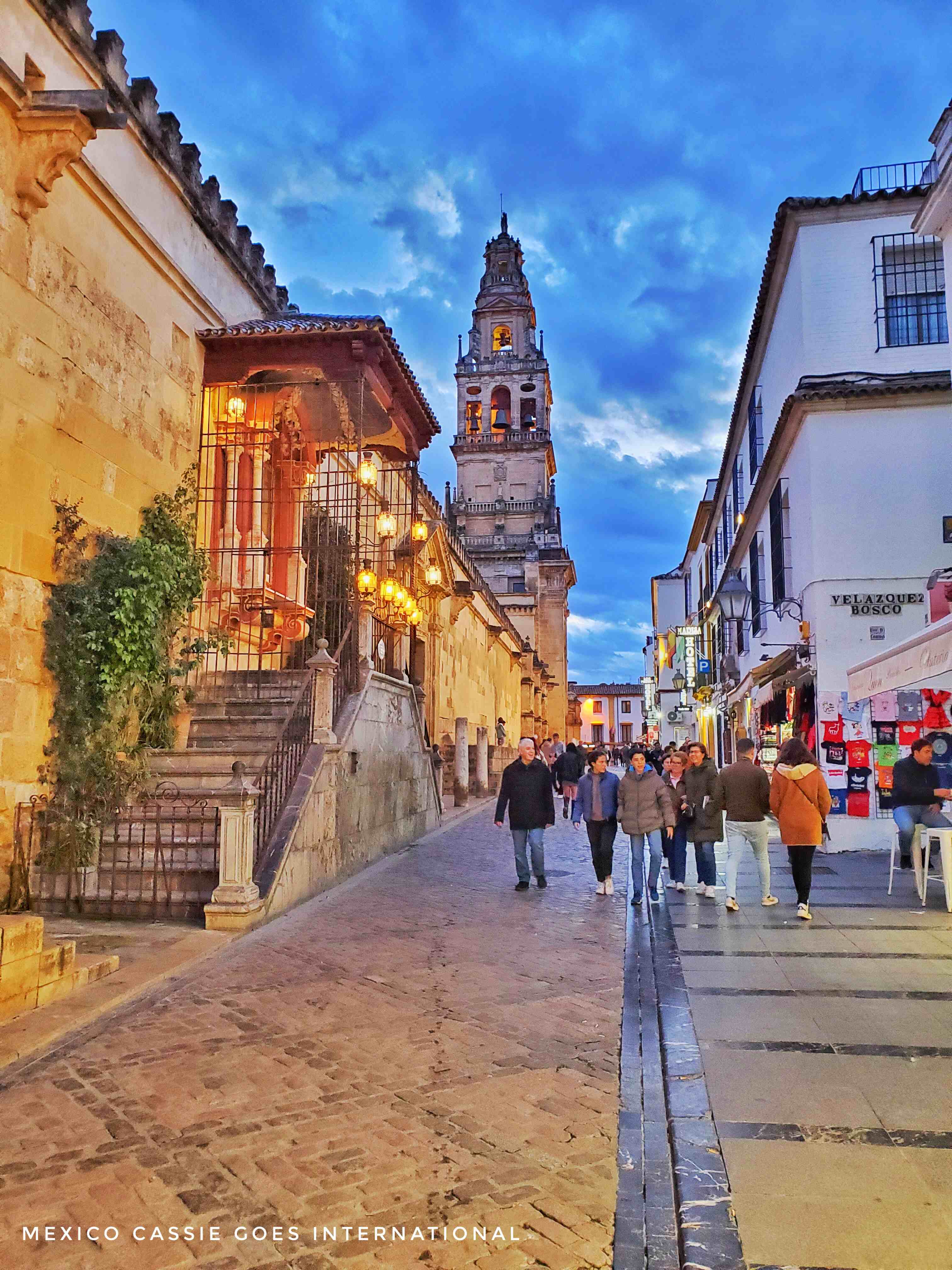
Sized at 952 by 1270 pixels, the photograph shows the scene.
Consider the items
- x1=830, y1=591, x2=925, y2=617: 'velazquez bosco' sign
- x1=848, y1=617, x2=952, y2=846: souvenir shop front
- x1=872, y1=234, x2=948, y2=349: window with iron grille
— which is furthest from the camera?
x1=872, y1=234, x2=948, y2=349: window with iron grille

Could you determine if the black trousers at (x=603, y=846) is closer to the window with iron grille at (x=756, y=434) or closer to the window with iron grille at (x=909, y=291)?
the window with iron grille at (x=909, y=291)

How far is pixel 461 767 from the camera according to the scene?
22062 mm

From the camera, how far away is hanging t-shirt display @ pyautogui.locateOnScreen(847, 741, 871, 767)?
13070mm

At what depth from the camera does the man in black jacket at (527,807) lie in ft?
31.9

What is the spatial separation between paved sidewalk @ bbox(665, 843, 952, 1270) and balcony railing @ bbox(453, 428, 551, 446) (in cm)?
5170

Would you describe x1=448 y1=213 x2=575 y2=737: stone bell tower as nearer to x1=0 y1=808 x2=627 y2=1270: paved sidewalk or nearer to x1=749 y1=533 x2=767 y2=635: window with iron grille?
x1=749 y1=533 x2=767 y2=635: window with iron grille

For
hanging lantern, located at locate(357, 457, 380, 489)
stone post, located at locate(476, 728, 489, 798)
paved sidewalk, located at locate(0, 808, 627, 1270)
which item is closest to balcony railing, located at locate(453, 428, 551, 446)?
stone post, located at locate(476, 728, 489, 798)

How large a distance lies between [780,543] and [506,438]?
4327cm

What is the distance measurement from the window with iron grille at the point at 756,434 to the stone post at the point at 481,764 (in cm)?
1015

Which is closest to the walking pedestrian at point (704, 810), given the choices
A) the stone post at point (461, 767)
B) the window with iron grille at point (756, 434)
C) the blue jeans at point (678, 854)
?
the blue jeans at point (678, 854)

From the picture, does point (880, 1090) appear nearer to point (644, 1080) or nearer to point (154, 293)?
point (644, 1080)

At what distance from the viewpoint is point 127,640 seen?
8.83 m

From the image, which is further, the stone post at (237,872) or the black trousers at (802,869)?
the black trousers at (802,869)

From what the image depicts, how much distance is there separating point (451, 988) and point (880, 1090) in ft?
8.60
